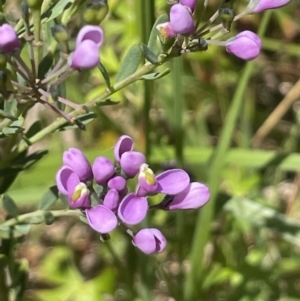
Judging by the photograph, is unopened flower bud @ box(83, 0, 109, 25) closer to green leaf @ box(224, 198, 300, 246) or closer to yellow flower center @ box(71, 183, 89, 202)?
yellow flower center @ box(71, 183, 89, 202)

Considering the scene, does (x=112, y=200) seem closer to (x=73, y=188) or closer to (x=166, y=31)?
(x=73, y=188)

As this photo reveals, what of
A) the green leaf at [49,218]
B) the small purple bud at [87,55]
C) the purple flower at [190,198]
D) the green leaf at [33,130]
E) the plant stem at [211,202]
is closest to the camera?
the small purple bud at [87,55]

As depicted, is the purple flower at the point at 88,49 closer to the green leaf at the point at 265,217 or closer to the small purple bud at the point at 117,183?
the small purple bud at the point at 117,183

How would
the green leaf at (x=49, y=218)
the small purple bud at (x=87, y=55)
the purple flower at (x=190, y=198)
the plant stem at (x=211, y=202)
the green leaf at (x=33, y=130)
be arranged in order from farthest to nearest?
the plant stem at (x=211, y=202) → the green leaf at (x=33, y=130) → the green leaf at (x=49, y=218) → the purple flower at (x=190, y=198) → the small purple bud at (x=87, y=55)

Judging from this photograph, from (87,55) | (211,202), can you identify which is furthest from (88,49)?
(211,202)

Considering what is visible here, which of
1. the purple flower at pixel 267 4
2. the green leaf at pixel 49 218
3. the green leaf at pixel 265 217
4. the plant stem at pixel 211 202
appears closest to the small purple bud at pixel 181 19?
the purple flower at pixel 267 4

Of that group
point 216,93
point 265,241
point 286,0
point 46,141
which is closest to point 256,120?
point 216,93

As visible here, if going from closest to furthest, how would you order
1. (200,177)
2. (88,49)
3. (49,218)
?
(88,49), (49,218), (200,177)
